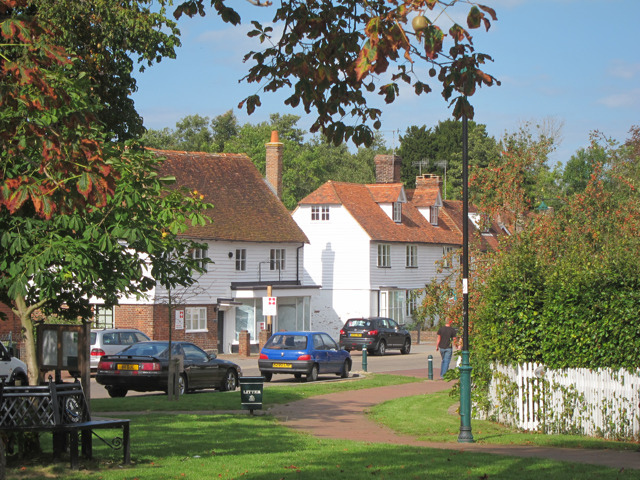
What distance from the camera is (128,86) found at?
2052 centimetres

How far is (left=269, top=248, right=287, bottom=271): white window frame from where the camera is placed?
47.6 m

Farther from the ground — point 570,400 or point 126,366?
point 126,366

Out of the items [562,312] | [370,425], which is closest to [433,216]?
[370,425]

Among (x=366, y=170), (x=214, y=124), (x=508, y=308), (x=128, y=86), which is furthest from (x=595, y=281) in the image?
(x=214, y=124)

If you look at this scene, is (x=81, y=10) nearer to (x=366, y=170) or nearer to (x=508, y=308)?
(x=508, y=308)

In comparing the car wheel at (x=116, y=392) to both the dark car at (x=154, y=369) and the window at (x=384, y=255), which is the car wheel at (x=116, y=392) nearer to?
the dark car at (x=154, y=369)

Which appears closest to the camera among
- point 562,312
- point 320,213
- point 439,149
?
point 562,312

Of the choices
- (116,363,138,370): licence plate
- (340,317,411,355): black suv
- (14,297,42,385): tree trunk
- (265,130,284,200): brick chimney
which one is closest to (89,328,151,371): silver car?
(116,363,138,370): licence plate

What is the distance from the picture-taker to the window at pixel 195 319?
4234 centimetres

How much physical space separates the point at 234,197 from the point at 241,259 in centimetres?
393

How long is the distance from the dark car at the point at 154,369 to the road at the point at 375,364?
0.99 m

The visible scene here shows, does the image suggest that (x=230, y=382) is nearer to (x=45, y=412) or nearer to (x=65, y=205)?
(x=45, y=412)

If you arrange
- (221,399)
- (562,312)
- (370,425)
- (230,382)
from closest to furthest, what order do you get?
(562,312) → (370,425) → (221,399) → (230,382)

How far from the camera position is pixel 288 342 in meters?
28.0
